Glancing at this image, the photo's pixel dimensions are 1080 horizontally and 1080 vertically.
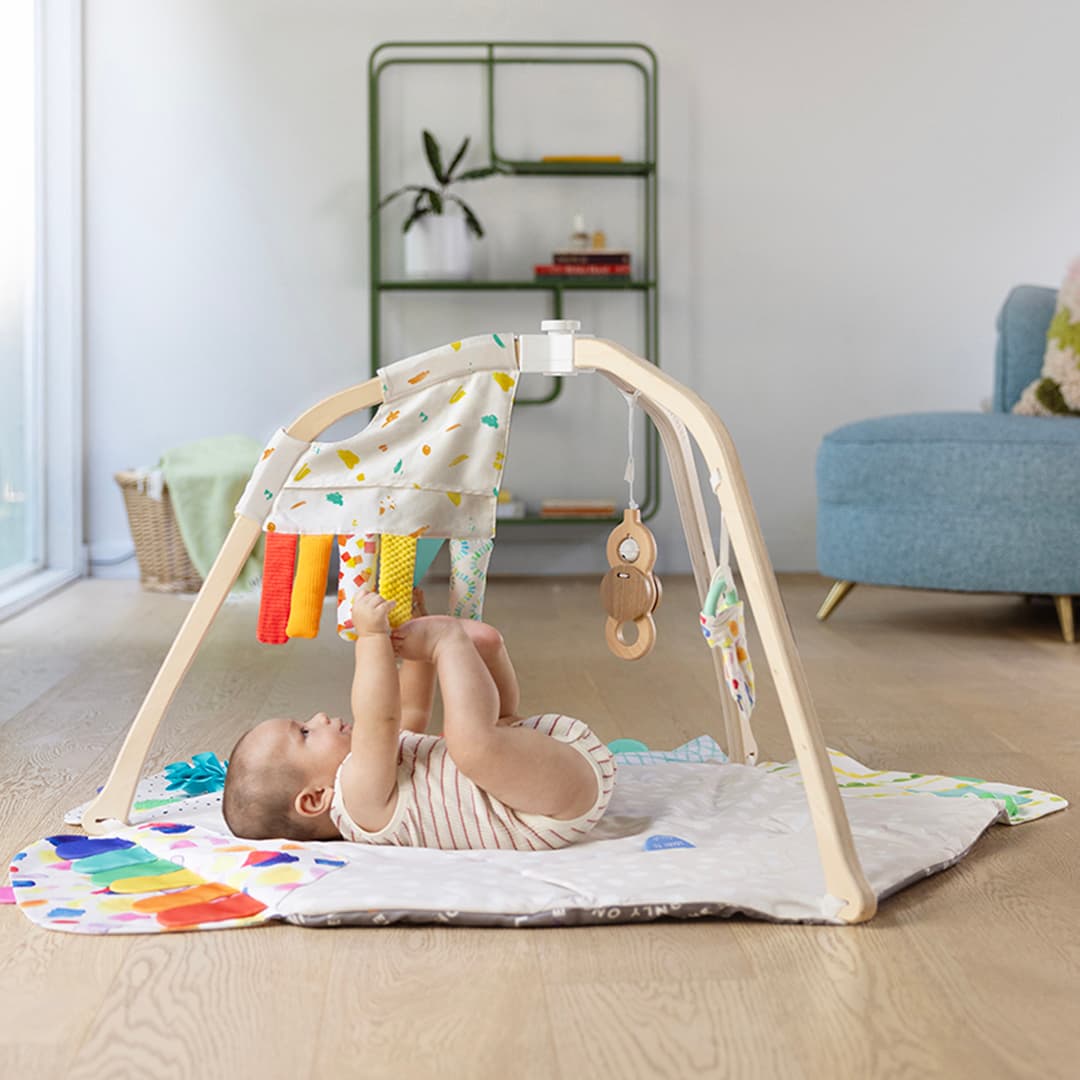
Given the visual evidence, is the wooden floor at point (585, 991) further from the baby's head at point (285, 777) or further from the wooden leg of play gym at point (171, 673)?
the baby's head at point (285, 777)

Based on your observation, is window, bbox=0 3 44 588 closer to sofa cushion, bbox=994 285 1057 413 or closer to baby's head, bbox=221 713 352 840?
baby's head, bbox=221 713 352 840

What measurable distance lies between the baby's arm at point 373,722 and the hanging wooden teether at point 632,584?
34cm

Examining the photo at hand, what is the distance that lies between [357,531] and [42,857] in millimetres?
495

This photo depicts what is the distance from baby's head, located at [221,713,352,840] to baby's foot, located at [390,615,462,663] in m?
0.11

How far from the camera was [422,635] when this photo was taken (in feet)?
5.23

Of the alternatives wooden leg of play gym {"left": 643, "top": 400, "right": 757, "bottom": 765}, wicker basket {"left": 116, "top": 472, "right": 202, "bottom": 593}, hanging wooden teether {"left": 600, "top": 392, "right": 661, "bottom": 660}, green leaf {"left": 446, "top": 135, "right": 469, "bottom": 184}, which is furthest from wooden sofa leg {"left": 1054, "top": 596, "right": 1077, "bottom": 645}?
wicker basket {"left": 116, "top": 472, "right": 202, "bottom": 593}

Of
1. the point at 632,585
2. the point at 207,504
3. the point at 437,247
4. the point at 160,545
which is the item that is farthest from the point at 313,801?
the point at 437,247

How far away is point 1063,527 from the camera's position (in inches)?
124

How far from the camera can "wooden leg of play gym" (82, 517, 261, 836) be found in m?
1.60

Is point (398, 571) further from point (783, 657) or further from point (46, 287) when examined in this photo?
point (46, 287)

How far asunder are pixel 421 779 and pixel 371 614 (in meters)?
0.19

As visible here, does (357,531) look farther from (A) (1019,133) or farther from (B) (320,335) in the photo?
(A) (1019,133)

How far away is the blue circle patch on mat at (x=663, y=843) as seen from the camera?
1545 mm

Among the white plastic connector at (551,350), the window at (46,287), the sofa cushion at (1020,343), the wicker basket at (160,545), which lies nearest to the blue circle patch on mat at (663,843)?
the white plastic connector at (551,350)
